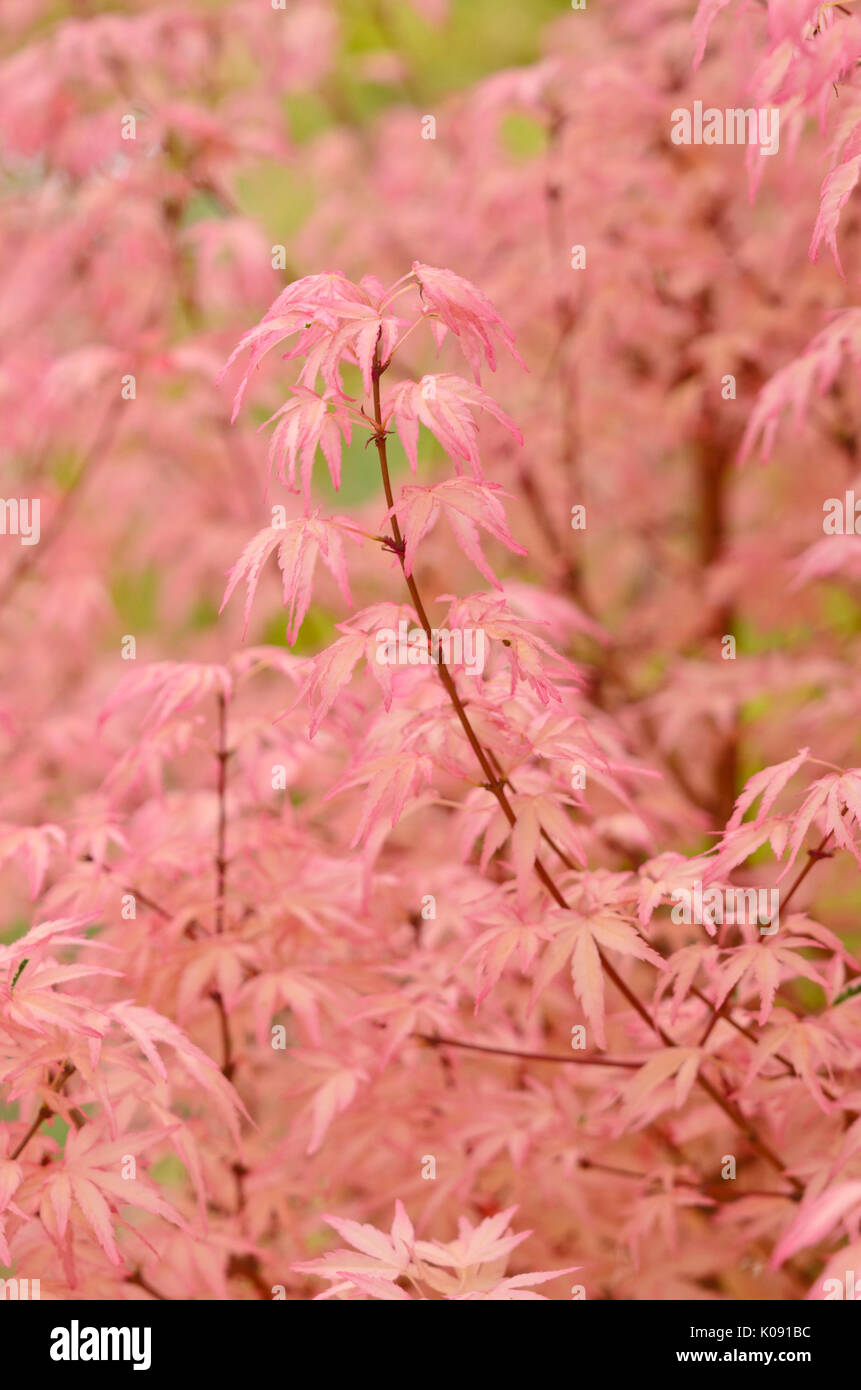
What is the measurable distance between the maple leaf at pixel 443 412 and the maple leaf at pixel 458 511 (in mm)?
24

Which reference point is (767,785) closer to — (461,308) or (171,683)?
(461,308)

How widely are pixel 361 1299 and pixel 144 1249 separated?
366mm

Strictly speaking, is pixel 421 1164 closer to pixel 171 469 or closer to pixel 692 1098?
pixel 692 1098

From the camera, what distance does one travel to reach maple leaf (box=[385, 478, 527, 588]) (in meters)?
1.21

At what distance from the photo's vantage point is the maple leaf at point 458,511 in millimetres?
1207

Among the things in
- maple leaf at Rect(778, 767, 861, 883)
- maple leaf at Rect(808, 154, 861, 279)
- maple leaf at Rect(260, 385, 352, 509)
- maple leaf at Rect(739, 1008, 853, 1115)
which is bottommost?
maple leaf at Rect(739, 1008, 853, 1115)

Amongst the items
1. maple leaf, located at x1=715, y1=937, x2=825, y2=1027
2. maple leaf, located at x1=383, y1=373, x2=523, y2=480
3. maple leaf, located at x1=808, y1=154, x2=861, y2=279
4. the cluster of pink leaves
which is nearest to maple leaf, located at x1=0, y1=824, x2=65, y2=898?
the cluster of pink leaves

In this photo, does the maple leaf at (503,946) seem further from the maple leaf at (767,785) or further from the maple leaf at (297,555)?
the maple leaf at (297,555)

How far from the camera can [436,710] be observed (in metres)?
1.38

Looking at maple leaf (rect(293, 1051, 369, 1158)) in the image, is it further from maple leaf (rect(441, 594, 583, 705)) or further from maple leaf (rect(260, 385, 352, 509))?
maple leaf (rect(260, 385, 352, 509))

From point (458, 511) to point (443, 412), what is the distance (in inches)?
3.9

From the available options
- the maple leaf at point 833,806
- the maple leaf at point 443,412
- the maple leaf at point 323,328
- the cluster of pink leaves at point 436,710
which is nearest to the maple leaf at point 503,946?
the cluster of pink leaves at point 436,710
